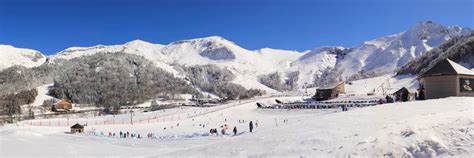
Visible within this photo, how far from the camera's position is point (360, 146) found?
19.0 m

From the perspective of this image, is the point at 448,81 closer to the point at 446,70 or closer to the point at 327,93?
the point at 446,70

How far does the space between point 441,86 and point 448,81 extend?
2.06ft

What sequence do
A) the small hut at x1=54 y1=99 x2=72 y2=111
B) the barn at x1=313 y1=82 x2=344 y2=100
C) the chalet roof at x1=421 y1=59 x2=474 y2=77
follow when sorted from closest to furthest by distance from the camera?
the chalet roof at x1=421 y1=59 x2=474 y2=77 < the barn at x1=313 y1=82 x2=344 y2=100 < the small hut at x1=54 y1=99 x2=72 y2=111

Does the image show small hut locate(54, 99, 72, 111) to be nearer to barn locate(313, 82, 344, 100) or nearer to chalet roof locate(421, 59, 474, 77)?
barn locate(313, 82, 344, 100)

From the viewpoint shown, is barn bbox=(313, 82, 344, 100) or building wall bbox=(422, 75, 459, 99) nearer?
building wall bbox=(422, 75, 459, 99)

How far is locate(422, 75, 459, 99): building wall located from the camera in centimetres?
3584

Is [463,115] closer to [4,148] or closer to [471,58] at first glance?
[4,148]

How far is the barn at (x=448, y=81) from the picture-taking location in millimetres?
35844

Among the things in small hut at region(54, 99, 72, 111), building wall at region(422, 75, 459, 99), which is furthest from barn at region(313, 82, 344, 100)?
small hut at region(54, 99, 72, 111)

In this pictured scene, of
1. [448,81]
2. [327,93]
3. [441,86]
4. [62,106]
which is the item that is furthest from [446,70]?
[62,106]

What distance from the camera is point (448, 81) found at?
1419 inches

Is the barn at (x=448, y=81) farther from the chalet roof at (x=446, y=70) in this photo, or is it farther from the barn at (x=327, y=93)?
the barn at (x=327, y=93)

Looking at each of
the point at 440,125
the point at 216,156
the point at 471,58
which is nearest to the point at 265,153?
the point at 216,156

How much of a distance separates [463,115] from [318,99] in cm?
8392
